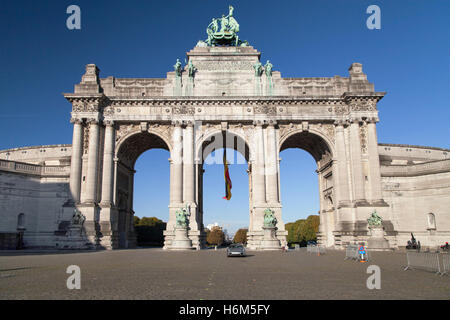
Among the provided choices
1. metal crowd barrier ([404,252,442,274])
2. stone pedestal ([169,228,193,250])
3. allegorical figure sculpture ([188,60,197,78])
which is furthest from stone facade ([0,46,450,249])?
metal crowd barrier ([404,252,442,274])

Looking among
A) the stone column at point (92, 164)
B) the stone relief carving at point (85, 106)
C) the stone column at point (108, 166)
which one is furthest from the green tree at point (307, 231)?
the stone relief carving at point (85, 106)

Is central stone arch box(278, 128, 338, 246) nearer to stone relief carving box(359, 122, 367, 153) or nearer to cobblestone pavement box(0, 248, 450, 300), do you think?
stone relief carving box(359, 122, 367, 153)

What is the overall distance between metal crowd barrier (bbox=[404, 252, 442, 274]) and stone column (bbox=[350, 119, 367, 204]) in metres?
23.2

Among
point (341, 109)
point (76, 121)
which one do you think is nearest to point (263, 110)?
point (341, 109)

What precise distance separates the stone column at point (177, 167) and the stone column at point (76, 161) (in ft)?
→ 33.5

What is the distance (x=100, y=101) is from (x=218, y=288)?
3538 centimetres

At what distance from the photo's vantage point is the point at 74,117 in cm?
4131

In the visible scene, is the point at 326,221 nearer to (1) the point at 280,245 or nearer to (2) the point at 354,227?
(2) the point at 354,227

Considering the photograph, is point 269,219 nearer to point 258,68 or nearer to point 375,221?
point 375,221

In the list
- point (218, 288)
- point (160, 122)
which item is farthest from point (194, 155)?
point (218, 288)

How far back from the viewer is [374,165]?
40.5m

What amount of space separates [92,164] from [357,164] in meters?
29.5

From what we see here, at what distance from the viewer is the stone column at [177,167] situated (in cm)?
4061

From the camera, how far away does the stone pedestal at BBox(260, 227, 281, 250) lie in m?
36.1
